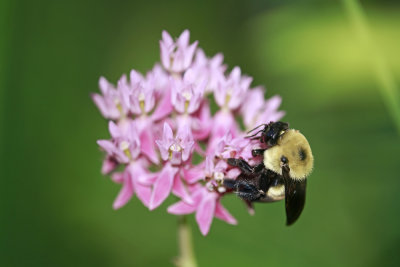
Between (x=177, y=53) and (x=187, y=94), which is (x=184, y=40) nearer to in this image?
(x=177, y=53)

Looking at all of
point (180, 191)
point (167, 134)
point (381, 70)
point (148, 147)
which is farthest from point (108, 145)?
point (381, 70)

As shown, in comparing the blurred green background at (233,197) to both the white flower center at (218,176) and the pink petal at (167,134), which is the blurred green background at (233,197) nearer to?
the white flower center at (218,176)

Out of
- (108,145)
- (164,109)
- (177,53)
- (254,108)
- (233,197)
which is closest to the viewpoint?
(108,145)

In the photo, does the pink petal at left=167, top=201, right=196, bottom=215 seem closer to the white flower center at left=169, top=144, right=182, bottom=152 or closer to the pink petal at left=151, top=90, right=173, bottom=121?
the white flower center at left=169, top=144, right=182, bottom=152

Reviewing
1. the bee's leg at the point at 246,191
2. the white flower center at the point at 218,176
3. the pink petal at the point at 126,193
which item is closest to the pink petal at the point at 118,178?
the pink petal at the point at 126,193

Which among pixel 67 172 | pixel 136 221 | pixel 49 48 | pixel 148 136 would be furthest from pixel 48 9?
pixel 148 136

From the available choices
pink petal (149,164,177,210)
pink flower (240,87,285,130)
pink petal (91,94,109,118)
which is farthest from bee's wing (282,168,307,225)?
pink petal (91,94,109,118)

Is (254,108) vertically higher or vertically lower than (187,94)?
lower

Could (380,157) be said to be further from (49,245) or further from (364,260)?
(49,245)
